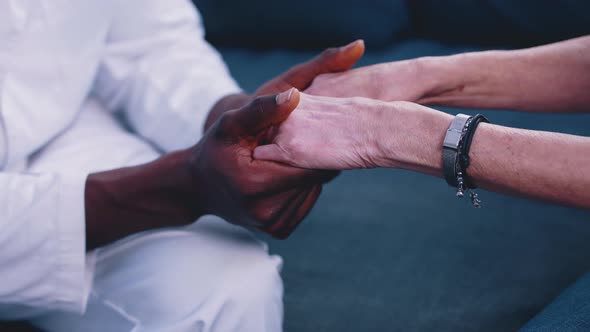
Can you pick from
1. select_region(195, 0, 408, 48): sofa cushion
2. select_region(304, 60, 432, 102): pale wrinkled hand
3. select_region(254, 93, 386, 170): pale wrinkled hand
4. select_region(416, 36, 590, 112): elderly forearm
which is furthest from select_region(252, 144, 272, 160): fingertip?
select_region(195, 0, 408, 48): sofa cushion

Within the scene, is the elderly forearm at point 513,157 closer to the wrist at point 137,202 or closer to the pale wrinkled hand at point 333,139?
the pale wrinkled hand at point 333,139

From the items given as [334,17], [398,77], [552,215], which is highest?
[398,77]

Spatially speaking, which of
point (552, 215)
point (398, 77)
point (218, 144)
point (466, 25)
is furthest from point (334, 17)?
point (218, 144)

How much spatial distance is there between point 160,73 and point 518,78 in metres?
0.70

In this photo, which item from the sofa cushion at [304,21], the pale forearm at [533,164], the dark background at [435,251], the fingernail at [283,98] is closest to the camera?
the pale forearm at [533,164]

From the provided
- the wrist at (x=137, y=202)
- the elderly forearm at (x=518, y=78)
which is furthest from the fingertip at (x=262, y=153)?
the elderly forearm at (x=518, y=78)

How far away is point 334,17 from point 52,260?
108 cm

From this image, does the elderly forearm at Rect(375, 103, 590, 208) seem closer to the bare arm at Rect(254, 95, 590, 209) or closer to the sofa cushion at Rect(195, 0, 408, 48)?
the bare arm at Rect(254, 95, 590, 209)

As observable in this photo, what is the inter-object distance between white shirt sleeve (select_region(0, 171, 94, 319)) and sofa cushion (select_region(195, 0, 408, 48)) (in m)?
0.98

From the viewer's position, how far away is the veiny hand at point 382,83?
102 cm

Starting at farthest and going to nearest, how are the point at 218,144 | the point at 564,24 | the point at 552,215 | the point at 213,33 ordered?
the point at 213,33, the point at 564,24, the point at 552,215, the point at 218,144

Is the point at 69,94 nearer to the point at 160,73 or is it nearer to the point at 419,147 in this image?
the point at 160,73

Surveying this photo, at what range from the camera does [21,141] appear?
3.23 ft

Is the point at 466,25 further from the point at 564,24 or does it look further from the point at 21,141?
the point at 21,141
